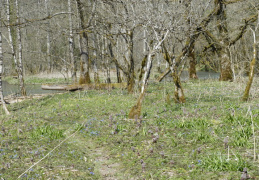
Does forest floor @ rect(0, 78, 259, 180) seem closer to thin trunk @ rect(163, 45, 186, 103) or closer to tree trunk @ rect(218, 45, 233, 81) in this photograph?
thin trunk @ rect(163, 45, 186, 103)

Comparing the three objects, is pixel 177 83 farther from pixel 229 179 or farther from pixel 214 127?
pixel 229 179

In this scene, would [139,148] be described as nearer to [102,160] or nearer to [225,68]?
[102,160]

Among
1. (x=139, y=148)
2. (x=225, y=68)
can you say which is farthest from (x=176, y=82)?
(x=225, y=68)

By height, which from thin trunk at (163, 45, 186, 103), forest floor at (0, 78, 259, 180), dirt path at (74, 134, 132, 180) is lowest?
dirt path at (74, 134, 132, 180)

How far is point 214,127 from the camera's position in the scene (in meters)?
7.51

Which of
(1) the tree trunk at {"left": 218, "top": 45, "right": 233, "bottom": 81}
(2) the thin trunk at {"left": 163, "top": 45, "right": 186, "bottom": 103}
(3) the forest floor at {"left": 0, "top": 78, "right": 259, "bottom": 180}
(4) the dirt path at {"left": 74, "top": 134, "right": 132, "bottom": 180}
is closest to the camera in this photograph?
(3) the forest floor at {"left": 0, "top": 78, "right": 259, "bottom": 180}

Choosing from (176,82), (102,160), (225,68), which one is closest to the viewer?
(102,160)

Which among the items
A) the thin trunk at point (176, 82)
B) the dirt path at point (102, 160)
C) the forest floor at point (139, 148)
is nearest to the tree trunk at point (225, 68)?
the thin trunk at point (176, 82)

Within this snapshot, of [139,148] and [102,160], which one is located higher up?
[139,148]

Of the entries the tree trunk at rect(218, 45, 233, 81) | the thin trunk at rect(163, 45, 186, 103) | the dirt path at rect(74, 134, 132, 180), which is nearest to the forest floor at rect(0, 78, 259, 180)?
the dirt path at rect(74, 134, 132, 180)

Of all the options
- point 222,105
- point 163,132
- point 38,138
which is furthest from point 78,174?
point 222,105

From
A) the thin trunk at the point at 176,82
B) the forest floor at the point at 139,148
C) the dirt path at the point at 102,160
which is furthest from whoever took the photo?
the thin trunk at the point at 176,82

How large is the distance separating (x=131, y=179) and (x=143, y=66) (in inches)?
392

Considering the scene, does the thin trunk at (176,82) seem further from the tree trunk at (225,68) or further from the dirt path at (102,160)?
the tree trunk at (225,68)
